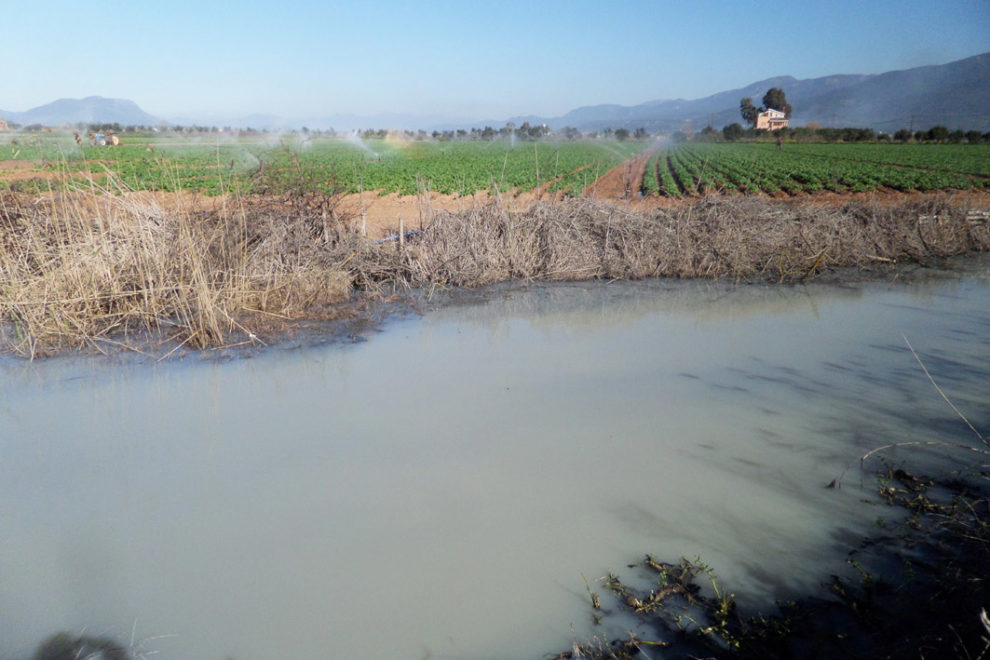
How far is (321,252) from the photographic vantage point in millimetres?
8430

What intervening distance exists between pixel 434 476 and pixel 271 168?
706 centimetres

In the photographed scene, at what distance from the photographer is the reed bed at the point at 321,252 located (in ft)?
21.7

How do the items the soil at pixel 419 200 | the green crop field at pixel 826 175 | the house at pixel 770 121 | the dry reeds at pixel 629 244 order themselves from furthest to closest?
the house at pixel 770 121
the green crop field at pixel 826 175
the dry reeds at pixel 629 244
the soil at pixel 419 200

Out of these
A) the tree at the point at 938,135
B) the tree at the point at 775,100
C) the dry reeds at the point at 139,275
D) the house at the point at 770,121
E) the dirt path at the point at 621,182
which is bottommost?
the dry reeds at the point at 139,275

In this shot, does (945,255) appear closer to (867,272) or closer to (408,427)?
(867,272)

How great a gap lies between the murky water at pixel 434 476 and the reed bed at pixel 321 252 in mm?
843

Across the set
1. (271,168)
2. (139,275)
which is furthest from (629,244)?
(139,275)

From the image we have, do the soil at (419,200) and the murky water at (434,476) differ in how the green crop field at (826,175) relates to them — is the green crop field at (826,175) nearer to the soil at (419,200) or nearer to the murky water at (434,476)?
the soil at (419,200)

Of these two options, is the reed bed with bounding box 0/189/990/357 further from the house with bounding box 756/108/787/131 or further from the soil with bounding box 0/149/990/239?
the house with bounding box 756/108/787/131

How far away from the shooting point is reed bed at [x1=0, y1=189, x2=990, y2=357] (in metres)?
6.62

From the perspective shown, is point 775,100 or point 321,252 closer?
point 321,252

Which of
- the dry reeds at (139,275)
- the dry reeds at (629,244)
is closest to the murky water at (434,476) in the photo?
the dry reeds at (139,275)

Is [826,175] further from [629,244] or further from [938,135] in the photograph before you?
[938,135]

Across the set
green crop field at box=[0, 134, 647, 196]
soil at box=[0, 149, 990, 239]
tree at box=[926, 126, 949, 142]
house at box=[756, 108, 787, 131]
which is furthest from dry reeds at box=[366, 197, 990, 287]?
A: house at box=[756, 108, 787, 131]
